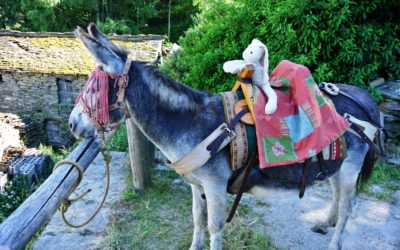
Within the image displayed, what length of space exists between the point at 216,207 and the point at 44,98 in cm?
1523

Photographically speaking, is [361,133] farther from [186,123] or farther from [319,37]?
[319,37]

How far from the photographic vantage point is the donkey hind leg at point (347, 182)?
115 inches

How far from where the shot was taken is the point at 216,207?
2.58 meters

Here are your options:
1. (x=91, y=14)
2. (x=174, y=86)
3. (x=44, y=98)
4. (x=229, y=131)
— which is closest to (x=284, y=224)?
(x=229, y=131)

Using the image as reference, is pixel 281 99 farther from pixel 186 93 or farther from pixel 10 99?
pixel 10 99

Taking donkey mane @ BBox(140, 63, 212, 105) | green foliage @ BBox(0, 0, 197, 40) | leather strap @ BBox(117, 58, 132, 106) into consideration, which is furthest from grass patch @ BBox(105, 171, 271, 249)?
green foliage @ BBox(0, 0, 197, 40)

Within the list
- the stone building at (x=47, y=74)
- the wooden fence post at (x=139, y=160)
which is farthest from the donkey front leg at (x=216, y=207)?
the stone building at (x=47, y=74)

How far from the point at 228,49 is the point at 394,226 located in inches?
149

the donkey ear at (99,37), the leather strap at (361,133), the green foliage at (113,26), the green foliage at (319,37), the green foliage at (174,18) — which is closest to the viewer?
the donkey ear at (99,37)

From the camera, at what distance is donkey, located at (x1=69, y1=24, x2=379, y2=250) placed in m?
2.17

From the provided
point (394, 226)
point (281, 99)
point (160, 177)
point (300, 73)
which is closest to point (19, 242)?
point (281, 99)

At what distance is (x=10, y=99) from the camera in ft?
52.7

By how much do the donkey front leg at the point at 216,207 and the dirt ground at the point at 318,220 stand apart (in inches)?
44.9

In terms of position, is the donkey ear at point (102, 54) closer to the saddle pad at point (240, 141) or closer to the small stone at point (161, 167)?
the saddle pad at point (240, 141)
